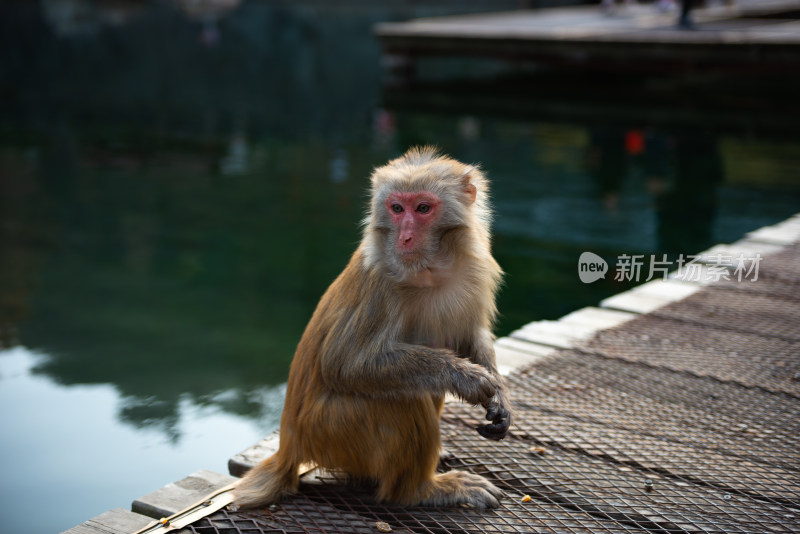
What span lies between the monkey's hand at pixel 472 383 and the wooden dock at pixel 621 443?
0.40 meters

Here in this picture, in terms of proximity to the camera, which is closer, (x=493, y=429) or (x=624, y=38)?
(x=493, y=429)

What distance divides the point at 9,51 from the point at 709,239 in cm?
1744

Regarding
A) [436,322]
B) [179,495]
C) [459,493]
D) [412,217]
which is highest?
[412,217]

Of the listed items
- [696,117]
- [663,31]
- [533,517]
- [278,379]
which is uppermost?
[663,31]

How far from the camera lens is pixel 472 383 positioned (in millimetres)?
2432

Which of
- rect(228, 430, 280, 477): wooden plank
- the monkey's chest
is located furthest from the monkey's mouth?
rect(228, 430, 280, 477): wooden plank

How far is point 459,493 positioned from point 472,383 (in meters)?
0.41

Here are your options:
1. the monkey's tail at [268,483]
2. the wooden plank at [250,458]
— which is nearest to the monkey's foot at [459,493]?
the monkey's tail at [268,483]

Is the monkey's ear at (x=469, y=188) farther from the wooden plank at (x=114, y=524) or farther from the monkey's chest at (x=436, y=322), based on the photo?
the wooden plank at (x=114, y=524)

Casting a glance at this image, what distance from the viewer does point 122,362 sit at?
5188mm

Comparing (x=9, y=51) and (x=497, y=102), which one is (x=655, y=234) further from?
(x=9, y=51)

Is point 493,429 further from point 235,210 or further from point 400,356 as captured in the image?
point 235,210

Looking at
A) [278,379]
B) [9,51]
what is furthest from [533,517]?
[9,51]

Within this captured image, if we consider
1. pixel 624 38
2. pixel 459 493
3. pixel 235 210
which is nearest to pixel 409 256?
pixel 459 493
